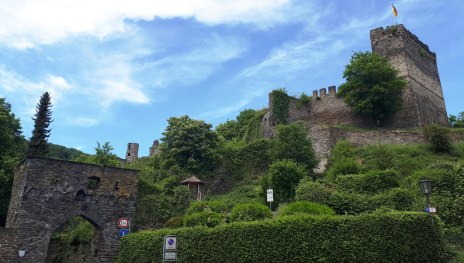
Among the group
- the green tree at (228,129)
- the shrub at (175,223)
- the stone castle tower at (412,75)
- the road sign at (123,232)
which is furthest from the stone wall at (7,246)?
the green tree at (228,129)

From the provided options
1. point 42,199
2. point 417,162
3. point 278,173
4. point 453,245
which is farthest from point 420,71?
point 42,199

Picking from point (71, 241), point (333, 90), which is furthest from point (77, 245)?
point (333, 90)

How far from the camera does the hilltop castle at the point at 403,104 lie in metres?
35.7

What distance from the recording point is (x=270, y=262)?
1405 centimetres

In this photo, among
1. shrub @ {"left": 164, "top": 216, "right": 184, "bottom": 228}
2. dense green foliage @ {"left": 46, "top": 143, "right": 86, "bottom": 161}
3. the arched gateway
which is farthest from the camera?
dense green foliage @ {"left": 46, "top": 143, "right": 86, "bottom": 161}

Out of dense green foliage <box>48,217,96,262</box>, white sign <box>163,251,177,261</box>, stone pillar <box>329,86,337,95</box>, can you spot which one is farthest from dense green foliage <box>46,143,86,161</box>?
white sign <box>163,251,177,261</box>

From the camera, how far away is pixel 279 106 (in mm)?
37062

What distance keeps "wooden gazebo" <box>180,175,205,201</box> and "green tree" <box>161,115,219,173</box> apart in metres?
1.86

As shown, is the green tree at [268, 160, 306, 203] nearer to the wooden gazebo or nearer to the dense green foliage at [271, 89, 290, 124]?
the wooden gazebo

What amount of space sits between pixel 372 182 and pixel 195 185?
1177 centimetres

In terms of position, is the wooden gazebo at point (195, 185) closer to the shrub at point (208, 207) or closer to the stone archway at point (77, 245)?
the shrub at point (208, 207)

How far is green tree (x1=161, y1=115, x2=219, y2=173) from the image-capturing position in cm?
3005

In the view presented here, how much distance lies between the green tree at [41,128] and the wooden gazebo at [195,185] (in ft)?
48.3

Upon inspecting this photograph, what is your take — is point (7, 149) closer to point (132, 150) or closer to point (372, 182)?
point (372, 182)
